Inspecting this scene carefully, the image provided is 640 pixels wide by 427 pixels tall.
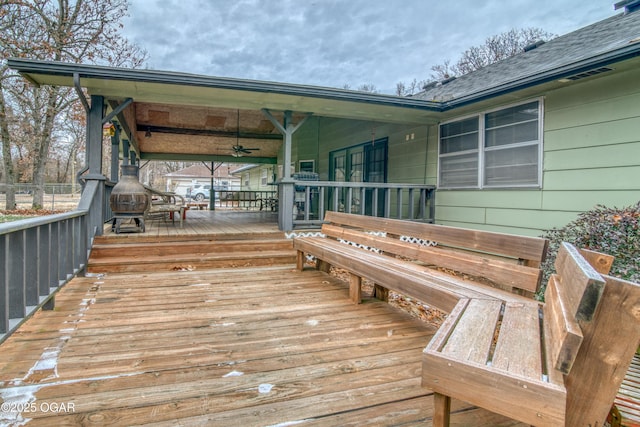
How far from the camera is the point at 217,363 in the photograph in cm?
203

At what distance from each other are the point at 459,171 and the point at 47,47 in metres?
14.0

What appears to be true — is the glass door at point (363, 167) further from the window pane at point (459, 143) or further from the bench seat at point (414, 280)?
the bench seat at point (414, 280)

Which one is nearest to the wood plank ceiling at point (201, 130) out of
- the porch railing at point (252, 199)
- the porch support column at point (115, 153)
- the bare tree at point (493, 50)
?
the porch support column at point (115, 153)

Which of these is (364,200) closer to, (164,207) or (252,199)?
(164,207)

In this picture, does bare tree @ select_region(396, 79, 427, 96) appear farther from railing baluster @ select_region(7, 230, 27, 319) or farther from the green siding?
railing baluster @ select_region(7, 230, 27, 319)

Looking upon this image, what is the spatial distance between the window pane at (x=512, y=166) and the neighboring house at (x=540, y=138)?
Result: 15mm

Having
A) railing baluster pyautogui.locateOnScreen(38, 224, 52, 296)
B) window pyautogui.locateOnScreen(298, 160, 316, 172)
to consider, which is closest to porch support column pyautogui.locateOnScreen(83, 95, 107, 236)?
railing baluster pyautogui.locateOnScreen(38, 224, 52, 296)

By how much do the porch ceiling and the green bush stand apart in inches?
118

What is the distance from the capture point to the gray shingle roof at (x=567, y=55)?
3.68 meters

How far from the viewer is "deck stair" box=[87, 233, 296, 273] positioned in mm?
4297

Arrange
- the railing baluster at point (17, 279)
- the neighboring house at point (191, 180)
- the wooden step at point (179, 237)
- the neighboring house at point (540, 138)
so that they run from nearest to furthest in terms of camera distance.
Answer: the railing baluster at point (17, 279) < the neighboring house at point (540, 138) < the wooden step at point (179, 237) < the neighboring house at point (191, 180)

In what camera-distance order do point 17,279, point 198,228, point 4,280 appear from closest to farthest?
1. point 4,280
2. point 17,279
3. point 198,228

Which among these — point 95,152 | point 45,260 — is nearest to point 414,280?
point 45,260

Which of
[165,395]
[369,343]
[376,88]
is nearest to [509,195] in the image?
[369,343]
